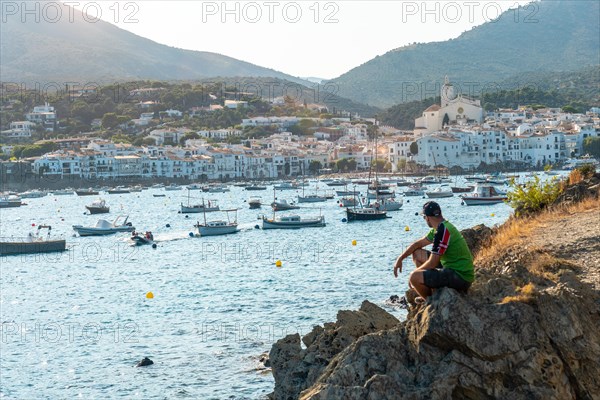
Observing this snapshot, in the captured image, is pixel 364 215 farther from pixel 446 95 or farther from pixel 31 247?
pixel 446 95

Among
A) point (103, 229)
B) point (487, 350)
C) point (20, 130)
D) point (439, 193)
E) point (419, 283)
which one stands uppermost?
point (20, 130)

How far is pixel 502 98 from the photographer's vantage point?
17788 centimetres

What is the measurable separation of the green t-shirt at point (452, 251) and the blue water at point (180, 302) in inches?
321

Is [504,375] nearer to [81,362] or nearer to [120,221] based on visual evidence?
[81,362]

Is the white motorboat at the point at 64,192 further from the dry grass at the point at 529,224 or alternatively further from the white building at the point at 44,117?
the dry grass at the point at 529,224

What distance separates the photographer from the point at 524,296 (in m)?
7.95

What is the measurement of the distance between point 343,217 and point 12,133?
121288 millimetres

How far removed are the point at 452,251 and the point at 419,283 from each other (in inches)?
16.8

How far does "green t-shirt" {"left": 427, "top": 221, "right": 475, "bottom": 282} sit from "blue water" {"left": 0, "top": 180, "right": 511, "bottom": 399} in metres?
8.15

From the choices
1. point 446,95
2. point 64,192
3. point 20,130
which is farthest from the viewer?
point 20,130

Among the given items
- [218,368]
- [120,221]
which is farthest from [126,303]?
[120,221]

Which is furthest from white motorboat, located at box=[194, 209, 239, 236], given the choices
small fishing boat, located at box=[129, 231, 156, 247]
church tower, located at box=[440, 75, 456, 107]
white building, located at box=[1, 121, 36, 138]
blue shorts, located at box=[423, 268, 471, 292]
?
white building, located at box=[1, 121, 36, 138]

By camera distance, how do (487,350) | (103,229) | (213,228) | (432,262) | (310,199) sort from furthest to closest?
(310,199)
(103,229)
(213,228)
(432,262)
(487,350)

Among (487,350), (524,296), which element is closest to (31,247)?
(524,296)
